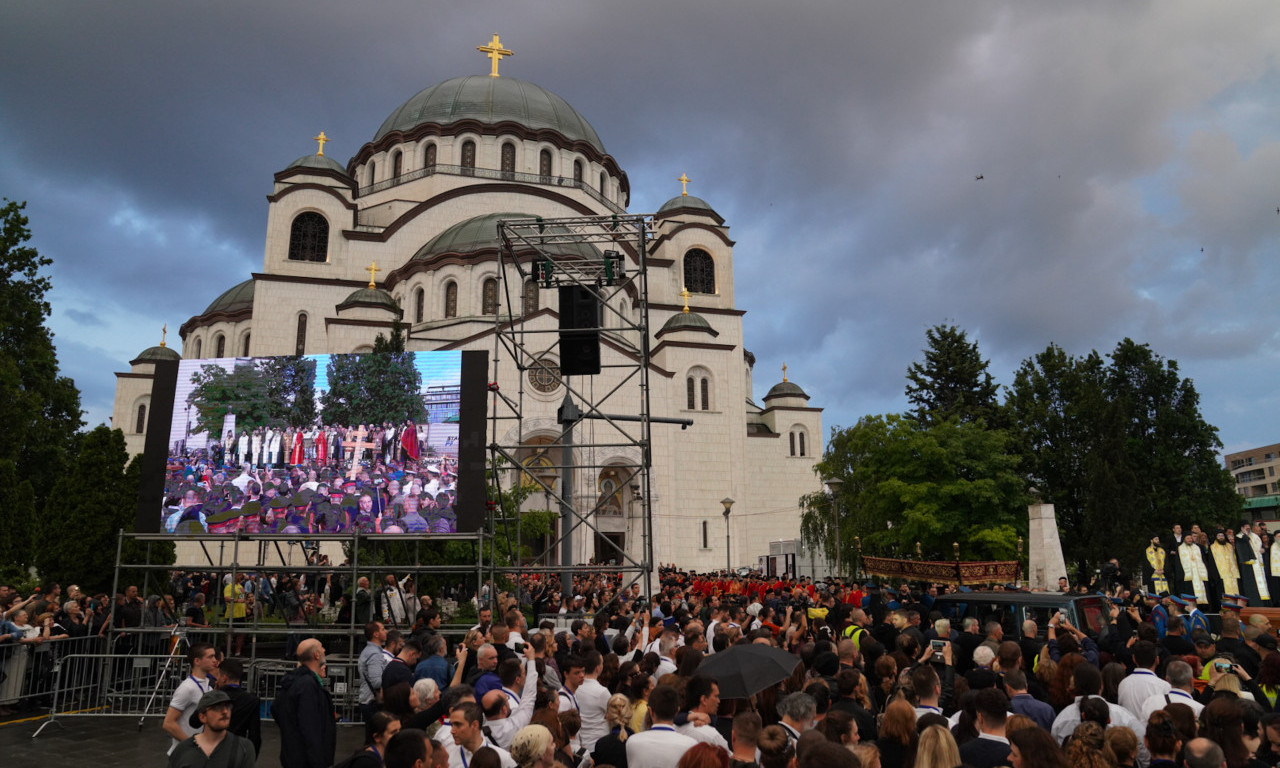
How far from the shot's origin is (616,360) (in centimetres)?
3544

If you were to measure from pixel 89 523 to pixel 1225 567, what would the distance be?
21.5 m

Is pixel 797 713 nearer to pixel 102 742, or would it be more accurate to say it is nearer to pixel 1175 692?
pixel 1175 692

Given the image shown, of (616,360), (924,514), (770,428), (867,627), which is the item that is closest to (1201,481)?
(924,514)

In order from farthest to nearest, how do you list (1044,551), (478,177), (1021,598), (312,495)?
(478,177) → (1044,551) → (312,495) → (1021,598)

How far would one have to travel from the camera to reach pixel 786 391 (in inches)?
1789

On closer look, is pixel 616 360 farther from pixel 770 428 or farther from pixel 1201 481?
pixel 1201 481

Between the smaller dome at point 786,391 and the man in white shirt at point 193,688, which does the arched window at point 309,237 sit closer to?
the smaller dome at point 786,391

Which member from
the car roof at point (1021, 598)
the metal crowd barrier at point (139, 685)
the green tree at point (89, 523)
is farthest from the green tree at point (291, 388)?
the car roof at point (1021, 598)

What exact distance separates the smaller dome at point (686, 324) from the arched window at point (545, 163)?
1132 centimetres

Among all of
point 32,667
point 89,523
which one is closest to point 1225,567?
point 32,667

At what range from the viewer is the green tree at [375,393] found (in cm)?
1343

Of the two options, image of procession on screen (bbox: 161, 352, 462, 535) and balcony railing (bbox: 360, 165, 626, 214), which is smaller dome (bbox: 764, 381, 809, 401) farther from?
image of procession on screen (bbox: 161, 352, 462, 535)

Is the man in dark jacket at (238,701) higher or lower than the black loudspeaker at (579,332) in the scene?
lower

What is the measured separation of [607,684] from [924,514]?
2215cm
